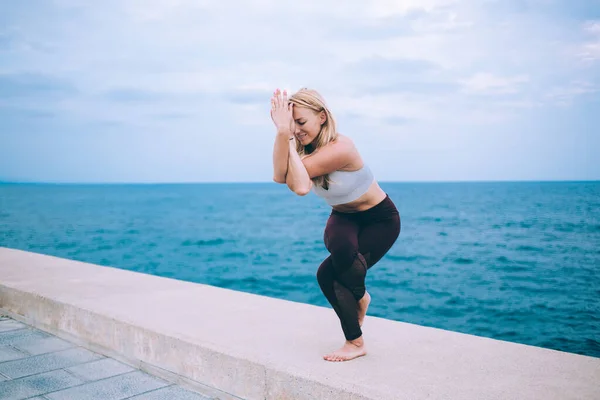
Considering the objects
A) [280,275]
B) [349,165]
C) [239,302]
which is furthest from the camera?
[280,275]

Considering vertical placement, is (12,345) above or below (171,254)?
above

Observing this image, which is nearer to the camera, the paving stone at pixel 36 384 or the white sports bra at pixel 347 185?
the white sports bra at pixel 347 185

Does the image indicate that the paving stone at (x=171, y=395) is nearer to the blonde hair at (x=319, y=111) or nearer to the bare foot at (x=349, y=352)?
the bare foot at (x=349, y=352)

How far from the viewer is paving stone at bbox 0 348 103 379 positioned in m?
3.57

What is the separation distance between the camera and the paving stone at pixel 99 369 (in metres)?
3.50

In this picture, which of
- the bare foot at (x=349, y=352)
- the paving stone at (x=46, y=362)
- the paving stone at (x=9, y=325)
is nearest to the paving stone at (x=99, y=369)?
the paving stone at (x=46, y=362)

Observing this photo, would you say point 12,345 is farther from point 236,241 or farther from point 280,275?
Answer: point 236,241

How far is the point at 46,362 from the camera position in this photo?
12.3 feet

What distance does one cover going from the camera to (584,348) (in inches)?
535

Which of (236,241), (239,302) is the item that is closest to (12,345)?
(239,302)

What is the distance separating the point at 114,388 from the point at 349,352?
4.88 feet

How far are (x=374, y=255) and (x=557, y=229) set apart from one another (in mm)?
46190

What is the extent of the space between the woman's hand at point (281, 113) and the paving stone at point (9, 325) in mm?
3426

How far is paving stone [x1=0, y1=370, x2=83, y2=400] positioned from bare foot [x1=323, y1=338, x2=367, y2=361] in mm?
1661
